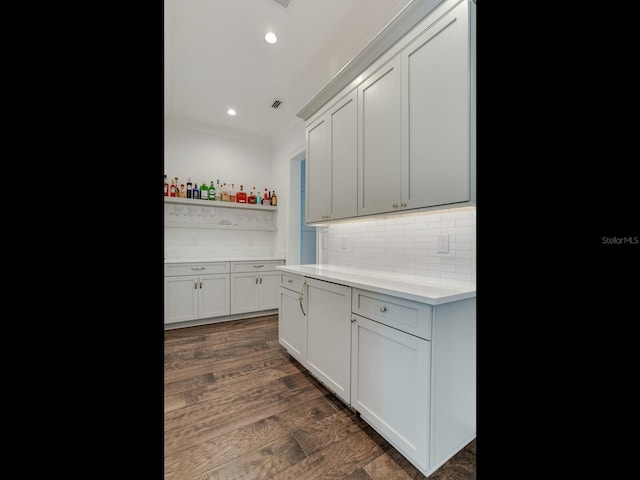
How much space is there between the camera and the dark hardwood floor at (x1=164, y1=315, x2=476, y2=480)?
1214 millimetres

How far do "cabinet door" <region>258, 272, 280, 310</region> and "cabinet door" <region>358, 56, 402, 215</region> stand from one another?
2293 millimetres

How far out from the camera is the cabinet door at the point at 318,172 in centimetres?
239

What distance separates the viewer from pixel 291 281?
2299mm

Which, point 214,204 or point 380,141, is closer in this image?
point 380,141

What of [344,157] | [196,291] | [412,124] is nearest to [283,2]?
[344,157]

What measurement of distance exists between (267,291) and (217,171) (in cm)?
206

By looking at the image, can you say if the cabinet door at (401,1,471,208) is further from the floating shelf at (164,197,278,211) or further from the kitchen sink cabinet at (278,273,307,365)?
the floating shelf at (164,197,278,211)

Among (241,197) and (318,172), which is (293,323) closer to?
(318,172)

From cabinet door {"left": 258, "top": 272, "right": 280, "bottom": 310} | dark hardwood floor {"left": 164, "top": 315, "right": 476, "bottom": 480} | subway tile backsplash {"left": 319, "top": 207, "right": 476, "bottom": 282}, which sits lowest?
dark hardwood floor {"left": 164, "top": 315, "right": 476, "bottom": 480}

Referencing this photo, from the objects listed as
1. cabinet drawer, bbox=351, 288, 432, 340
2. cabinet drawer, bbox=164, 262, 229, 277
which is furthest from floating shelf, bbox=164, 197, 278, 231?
cabinet drawer, bbox=351, 288, 432, 340

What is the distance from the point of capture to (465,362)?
1249 mm
